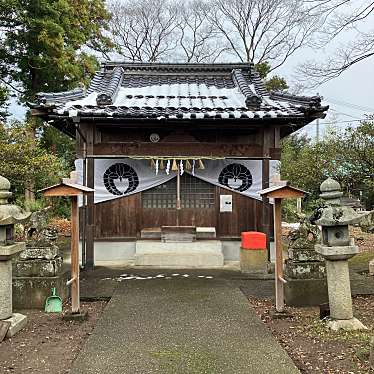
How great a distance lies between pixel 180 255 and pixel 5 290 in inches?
202

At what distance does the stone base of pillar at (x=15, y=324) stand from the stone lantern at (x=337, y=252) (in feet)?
13.7

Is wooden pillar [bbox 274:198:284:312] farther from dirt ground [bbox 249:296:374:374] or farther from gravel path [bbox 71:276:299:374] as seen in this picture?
gravel path [bbox 71:276:299:374]

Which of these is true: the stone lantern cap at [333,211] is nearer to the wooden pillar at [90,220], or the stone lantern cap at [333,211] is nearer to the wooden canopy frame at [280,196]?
the wooden canopy frame at [280,196]

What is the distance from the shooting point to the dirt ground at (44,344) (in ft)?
14.7

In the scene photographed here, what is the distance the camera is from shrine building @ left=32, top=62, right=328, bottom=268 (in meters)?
10.2

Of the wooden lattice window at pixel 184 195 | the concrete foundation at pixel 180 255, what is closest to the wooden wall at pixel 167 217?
the wooden lattice window at pixel 184 195

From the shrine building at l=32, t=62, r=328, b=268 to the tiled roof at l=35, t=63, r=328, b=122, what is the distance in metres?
0.05

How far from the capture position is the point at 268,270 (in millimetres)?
9680

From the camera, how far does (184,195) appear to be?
1113 centimetres

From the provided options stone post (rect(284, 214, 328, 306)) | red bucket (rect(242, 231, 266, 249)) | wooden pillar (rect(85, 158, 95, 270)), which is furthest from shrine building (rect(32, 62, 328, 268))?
stone post (rect(284, 214, 328, 306))

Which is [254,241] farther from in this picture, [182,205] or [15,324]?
[15,324]

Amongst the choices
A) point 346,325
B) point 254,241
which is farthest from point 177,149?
point 346,325

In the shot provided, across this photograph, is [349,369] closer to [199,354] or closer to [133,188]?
[199,354]

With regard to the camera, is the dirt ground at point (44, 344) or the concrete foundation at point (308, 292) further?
the concrete foundation at point (308, 292)
